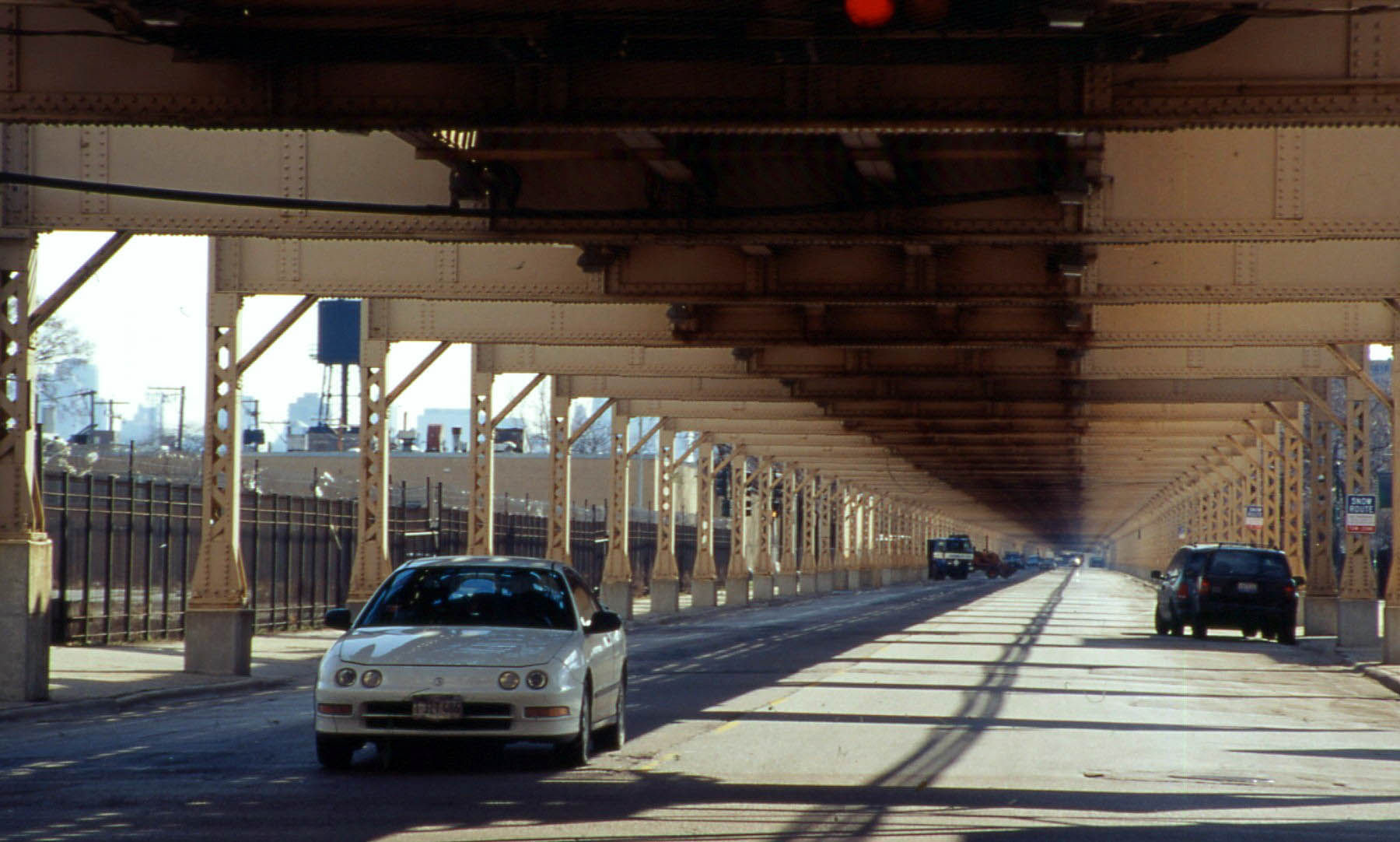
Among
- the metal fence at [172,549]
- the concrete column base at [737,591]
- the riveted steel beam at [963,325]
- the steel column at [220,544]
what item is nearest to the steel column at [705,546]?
the concrete column base at [737,591]

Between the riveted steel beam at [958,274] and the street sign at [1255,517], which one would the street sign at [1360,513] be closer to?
the riveted steel beam at [958,274]

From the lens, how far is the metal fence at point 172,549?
28453 millimetres

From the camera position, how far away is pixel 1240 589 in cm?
3622

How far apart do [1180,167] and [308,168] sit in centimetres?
883

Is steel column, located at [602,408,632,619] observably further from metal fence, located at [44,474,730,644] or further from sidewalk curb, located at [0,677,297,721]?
sidewalk curb, located at [0,677,297,721]

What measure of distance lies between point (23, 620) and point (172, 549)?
46.5 feet

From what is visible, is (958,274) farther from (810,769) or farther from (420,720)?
(420,720)

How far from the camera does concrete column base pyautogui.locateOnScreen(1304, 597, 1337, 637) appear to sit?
130 ft

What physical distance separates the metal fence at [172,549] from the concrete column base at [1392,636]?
1807 cm

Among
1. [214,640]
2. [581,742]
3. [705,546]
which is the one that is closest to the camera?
[581,742]

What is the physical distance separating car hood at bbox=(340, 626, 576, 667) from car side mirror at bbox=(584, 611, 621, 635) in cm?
35

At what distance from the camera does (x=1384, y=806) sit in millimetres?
11930

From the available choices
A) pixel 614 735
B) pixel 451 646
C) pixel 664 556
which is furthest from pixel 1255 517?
pixel 451 646

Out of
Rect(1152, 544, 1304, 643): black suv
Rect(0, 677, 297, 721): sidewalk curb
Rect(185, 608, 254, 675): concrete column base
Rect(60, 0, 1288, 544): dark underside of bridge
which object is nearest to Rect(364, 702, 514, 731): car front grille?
Rect(60, 0, 1288, 544): dark underside of bridge
